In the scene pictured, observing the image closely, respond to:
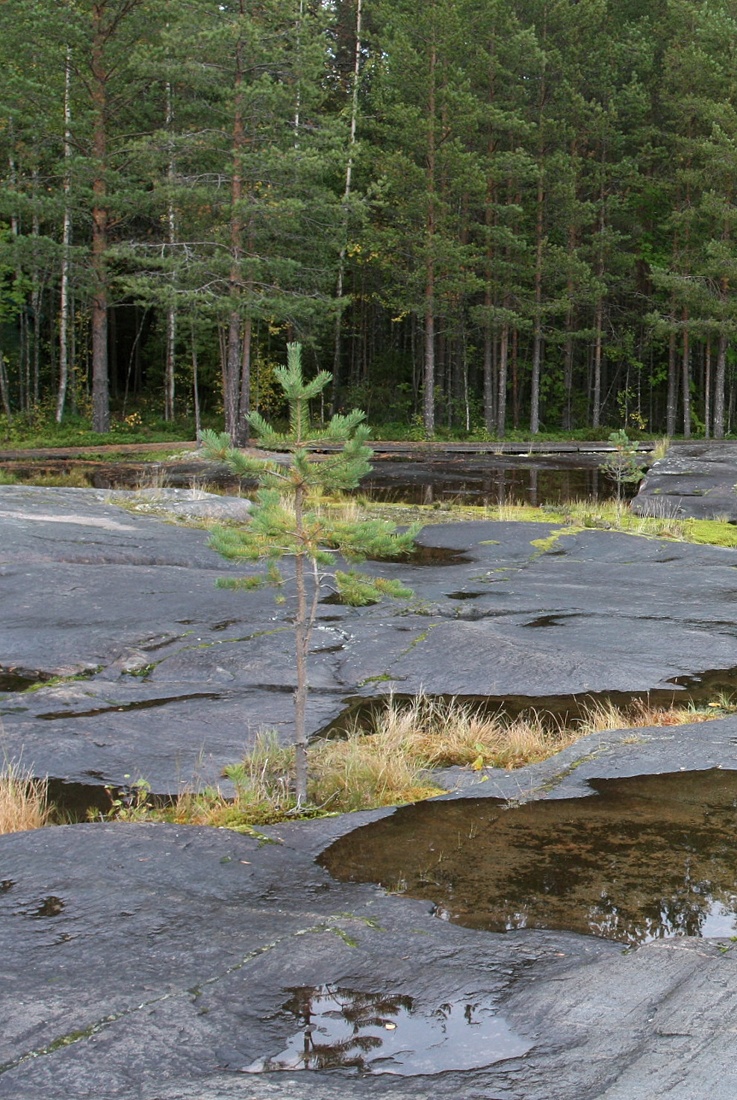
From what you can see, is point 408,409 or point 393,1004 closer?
point 393,1004

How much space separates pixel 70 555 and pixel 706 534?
9.75 m

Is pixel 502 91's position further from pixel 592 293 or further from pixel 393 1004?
pixel 393 1004

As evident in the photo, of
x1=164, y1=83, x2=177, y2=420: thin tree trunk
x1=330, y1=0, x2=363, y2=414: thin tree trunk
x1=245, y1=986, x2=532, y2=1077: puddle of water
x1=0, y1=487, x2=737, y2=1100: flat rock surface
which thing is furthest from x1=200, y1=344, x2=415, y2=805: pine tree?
x1=330, y1=0, x2=363, y2=414: thin tree trunk

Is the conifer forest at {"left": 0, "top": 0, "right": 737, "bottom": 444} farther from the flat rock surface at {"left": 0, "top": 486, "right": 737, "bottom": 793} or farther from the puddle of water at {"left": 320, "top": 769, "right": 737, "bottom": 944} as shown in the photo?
the puddle of water at {"left": 320, "top": 769, "right": 737, "bottom": 944}

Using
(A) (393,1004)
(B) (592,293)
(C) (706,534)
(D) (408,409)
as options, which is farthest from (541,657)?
(D) (408,409)

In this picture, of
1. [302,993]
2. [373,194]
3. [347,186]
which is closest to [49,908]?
[302,993]

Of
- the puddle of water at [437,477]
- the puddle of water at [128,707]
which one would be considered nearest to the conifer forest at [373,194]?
the puddle of water at [437,477]

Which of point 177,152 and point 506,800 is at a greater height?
point 177,152

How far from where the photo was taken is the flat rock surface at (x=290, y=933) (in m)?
3.40

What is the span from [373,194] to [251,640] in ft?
102

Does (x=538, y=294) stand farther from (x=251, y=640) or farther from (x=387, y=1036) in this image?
(x=387, y=1036)

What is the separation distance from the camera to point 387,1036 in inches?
145

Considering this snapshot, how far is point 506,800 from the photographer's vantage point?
637cm

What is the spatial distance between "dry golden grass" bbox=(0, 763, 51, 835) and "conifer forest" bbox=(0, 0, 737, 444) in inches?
913
